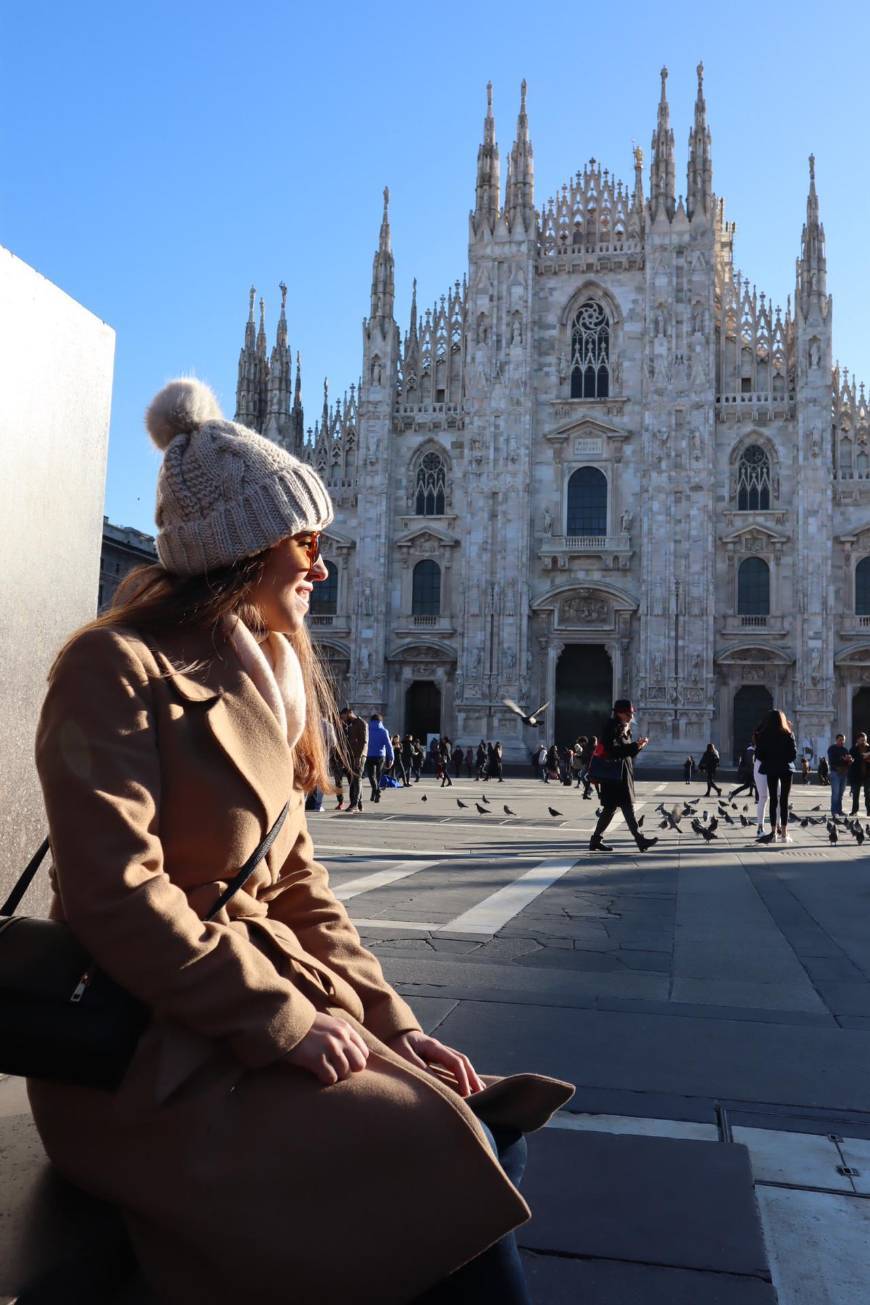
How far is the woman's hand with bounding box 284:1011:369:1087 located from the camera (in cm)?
144

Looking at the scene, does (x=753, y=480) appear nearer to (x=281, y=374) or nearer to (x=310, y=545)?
(x=281, y=374)

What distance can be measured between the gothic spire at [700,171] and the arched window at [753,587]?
9809 millimetres

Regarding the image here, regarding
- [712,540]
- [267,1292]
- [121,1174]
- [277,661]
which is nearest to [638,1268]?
[267,1292]

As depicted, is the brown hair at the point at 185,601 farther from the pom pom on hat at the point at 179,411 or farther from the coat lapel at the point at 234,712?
the pom pom on hat at the point at 179,411

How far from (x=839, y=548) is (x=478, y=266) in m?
13.0

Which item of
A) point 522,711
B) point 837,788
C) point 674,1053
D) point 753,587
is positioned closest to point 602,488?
point 753,587

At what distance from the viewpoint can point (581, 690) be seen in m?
29.4

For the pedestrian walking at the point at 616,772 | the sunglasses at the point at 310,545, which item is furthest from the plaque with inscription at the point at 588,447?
the sunglasses at the point at 310,545

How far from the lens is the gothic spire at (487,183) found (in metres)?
30.0

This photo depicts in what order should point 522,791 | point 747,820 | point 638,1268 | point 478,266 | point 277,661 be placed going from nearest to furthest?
point 638,1268
point 277,661
point 747,820
point 522,791
point 478,266

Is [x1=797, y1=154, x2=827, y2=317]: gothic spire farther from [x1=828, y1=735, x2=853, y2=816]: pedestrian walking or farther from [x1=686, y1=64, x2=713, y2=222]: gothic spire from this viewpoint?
[x1=828, y1=735, x2=853, y2=816]: pedestrian walking

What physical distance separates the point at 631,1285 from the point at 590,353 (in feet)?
98.3

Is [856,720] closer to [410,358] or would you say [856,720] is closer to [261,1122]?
[410,358]

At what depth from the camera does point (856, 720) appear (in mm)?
27562
